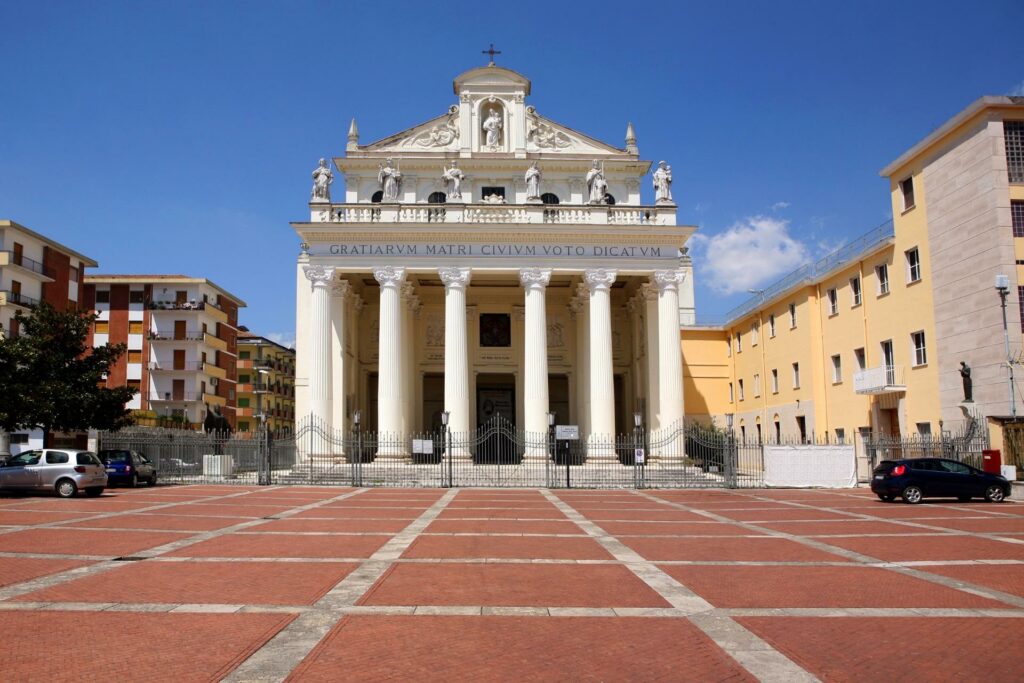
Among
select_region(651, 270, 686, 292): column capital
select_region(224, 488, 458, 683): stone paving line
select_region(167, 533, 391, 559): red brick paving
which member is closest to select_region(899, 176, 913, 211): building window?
select_region(651, 270, 686, 292): column capital

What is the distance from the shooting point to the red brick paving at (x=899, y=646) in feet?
20.7

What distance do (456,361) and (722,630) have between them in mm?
28771

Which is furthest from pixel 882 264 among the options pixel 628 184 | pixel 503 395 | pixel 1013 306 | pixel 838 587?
pixel 838 587

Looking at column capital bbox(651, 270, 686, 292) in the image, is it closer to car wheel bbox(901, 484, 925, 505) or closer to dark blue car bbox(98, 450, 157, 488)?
car wheel bbox(901, 484, 925, 505)

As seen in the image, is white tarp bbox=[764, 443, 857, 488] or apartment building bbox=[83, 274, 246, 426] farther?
apartment building bbox=[83, 274, 246, 426]

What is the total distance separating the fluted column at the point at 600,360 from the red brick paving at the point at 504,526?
18506 mm

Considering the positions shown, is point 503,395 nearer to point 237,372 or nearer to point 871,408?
point 871,408

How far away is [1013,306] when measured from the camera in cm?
2630

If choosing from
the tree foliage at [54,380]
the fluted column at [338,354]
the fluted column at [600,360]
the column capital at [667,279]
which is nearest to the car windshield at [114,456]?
the tree foliage at [54,380]

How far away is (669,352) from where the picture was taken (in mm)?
37094

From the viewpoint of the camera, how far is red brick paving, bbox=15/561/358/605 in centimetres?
895

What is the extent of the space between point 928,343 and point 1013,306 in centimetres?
402

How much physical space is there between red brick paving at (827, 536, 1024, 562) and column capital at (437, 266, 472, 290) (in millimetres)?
24800

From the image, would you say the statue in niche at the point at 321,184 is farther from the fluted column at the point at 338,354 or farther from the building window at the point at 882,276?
the building window at the point at 882,276
